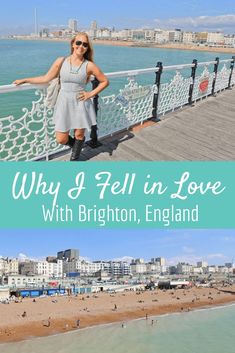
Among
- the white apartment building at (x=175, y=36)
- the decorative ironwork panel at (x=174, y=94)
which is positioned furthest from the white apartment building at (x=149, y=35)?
the decorative ironwork panel at (x=174, y=94)

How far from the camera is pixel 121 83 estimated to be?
1089 inches

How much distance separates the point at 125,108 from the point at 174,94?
2.11 metres

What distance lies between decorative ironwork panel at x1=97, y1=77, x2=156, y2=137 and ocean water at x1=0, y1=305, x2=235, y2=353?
41.7ft

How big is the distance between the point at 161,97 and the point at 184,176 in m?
3.67

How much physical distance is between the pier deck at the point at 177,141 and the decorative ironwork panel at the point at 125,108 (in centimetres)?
22

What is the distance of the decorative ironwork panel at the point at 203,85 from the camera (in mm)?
10133

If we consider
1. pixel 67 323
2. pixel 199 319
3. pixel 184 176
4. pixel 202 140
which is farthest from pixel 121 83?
pixel 184 176

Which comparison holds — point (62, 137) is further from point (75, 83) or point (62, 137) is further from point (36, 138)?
point (75, 83)

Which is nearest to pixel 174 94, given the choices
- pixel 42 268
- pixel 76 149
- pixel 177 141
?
pixel 177 141

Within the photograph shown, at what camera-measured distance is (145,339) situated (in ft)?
67.1

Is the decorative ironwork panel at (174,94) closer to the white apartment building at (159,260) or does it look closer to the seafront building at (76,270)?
the seafront building at (76,270)

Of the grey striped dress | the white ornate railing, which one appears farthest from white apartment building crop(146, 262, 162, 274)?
the grey striped dress

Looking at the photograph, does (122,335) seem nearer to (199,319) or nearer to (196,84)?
(199,319)

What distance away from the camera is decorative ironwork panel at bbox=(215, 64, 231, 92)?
11.6 m
